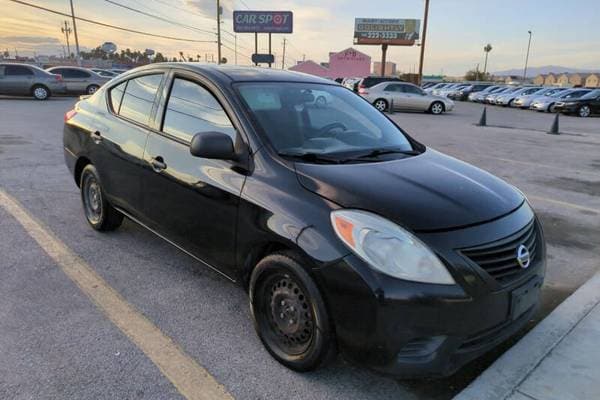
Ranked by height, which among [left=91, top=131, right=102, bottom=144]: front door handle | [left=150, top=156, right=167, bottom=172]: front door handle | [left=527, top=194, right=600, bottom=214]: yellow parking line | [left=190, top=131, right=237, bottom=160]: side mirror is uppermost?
[left=190, top=131, right=237, bottom=160]: side mirror

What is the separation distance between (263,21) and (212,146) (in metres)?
54.9

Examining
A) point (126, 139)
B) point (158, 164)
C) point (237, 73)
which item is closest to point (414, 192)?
A: point (237, 73)

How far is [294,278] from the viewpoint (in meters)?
2.45

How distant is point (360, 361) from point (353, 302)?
1.04 feet

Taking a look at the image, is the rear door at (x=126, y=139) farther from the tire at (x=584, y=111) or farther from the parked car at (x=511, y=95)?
the parked car at (x=511, y=95)

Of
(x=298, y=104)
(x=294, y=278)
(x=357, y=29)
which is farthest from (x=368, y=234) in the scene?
(x=357, y=29)

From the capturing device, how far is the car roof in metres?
3.30

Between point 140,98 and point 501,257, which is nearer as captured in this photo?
point 501,257

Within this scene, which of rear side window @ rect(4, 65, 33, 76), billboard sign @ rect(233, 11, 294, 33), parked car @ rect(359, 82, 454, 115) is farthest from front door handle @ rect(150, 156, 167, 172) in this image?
billboard sign @ rect(233, 11, 294, 33)

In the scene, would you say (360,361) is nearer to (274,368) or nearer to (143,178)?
(274,368)

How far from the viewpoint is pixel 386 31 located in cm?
5488

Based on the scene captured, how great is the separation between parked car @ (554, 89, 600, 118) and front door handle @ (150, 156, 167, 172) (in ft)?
85.9

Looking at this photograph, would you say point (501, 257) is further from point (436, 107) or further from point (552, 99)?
point (552, 99)

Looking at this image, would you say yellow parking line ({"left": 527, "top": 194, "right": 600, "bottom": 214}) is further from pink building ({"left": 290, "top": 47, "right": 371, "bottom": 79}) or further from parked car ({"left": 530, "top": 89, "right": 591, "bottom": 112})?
pink building ({"left": 290, "top": 47, "right": 371, "bottom": 79})
